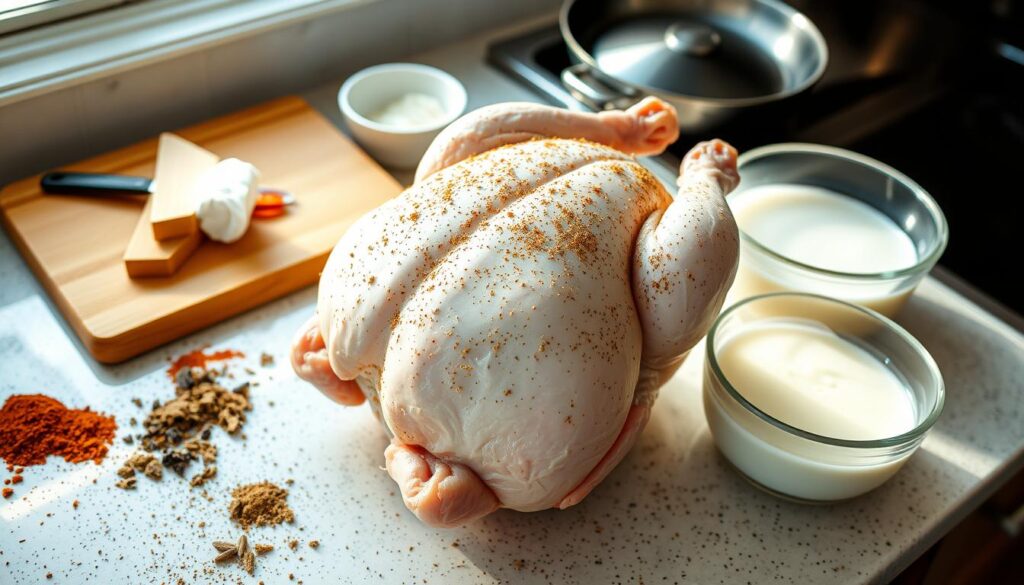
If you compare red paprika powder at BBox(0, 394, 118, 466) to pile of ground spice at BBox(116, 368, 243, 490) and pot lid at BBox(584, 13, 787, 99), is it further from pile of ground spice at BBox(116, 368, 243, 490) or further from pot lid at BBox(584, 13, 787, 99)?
pot lid at BBox(584, 13, 787, 99)

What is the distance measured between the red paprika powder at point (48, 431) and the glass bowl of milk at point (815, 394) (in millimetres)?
656

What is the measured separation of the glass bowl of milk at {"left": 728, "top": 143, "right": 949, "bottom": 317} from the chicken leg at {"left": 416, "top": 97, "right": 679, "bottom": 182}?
0.19m

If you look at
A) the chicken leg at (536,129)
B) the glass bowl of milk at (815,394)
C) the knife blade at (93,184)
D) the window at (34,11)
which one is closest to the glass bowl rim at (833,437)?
the glass bowl of milk at (815,394)

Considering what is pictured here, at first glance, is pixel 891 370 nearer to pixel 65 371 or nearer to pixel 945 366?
pixel 945 366

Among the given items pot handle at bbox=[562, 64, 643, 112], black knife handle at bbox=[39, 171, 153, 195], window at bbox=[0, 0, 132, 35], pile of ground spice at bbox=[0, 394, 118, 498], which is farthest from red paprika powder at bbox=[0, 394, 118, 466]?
pot handle at bbox=[562, 64, 643, 112]

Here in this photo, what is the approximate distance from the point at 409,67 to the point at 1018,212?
3.90 ft

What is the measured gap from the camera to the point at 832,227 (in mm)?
1208

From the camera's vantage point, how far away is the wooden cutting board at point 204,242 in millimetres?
1059

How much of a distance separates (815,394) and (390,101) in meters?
0.79

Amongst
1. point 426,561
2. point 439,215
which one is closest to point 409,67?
point 439,215

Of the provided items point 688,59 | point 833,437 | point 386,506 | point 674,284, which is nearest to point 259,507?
point 386,506

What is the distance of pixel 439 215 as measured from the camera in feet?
2.78

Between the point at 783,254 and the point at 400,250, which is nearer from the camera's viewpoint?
the point at 400,250

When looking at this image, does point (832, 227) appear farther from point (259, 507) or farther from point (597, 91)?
point (259, 507)
